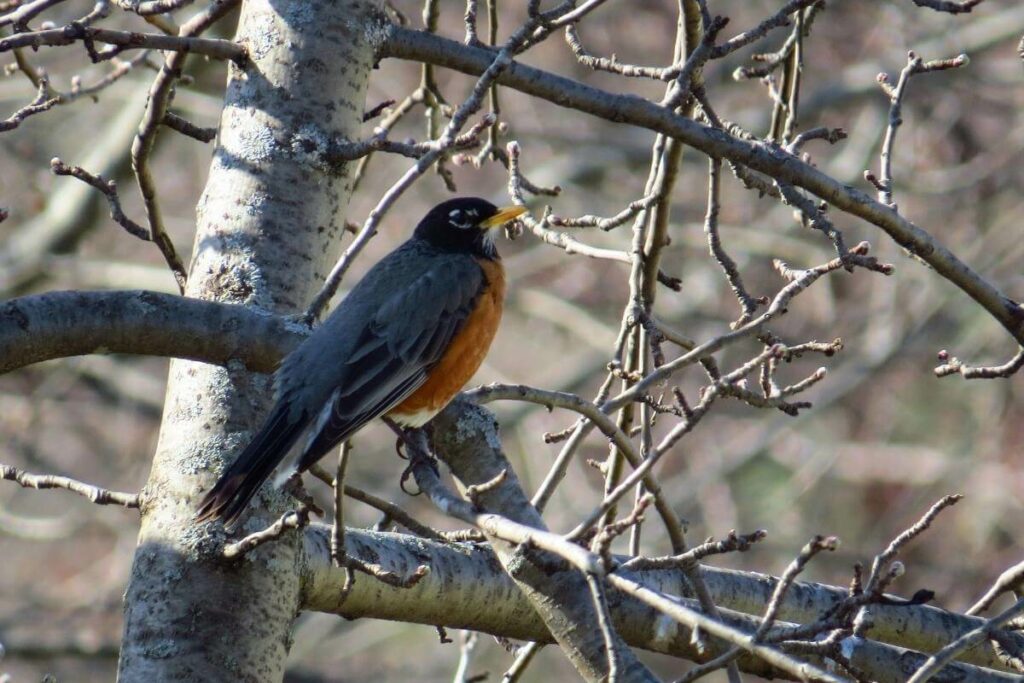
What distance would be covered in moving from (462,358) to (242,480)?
1369 mm

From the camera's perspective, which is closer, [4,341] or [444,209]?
[4,341]

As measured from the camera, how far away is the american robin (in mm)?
3344

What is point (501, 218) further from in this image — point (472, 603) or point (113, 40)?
point (113, 40)

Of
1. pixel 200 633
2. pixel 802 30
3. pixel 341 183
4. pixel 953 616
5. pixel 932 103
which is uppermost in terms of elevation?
pixel 932 103

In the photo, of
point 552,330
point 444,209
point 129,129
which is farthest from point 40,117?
point 444,209

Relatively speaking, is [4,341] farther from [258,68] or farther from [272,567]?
[258,68]

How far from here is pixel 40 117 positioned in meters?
9.62

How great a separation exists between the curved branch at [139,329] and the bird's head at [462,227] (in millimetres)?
2024

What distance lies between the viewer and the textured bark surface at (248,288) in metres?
3.10

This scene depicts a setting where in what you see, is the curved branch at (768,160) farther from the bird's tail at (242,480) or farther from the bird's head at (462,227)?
the bird's head at (462,227)

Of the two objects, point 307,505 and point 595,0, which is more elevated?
point 595,0

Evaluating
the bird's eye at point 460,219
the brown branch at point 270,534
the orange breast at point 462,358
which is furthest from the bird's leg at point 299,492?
the bird's eye at point 460,219

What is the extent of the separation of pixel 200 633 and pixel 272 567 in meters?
0.24

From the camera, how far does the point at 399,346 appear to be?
424cm
